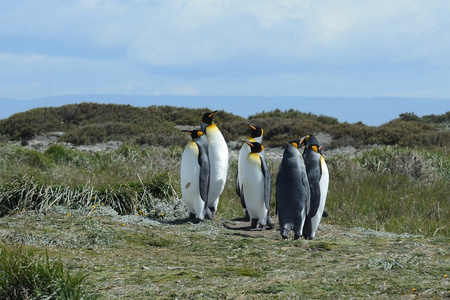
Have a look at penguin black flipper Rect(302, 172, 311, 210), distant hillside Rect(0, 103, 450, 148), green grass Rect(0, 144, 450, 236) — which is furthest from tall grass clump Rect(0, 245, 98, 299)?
distant hillside Rect(0, 103, 450, 148)

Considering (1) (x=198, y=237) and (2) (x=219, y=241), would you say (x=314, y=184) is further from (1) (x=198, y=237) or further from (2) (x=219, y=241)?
(1) (x=198, y=237)

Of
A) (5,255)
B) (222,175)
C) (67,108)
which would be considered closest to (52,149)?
(222,175)

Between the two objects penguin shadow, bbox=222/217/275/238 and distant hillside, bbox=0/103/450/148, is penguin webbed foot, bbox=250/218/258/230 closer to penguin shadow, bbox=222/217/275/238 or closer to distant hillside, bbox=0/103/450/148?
penguin shadow, bbox=222/217/275/238

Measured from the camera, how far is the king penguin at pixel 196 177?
793 centimetres

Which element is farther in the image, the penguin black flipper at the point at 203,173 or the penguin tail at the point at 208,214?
the penguin tail at the point at 208,214

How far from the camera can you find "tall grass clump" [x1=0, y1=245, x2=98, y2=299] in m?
3.78

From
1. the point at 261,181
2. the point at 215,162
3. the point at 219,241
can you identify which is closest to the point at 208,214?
the point at 215,162

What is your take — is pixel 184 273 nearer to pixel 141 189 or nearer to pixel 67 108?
pixel 141 189

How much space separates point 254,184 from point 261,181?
0.10 m

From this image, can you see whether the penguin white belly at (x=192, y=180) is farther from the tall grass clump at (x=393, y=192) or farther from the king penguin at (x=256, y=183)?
the tall grass clump at (x=393, y=192)

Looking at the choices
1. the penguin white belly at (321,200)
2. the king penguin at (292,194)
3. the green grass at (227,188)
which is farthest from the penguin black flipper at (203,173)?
the penguin white belly at (321,200)

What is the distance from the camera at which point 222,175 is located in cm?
838

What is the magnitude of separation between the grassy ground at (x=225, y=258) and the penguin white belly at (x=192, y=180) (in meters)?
0.27

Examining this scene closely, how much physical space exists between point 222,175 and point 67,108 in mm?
22652
